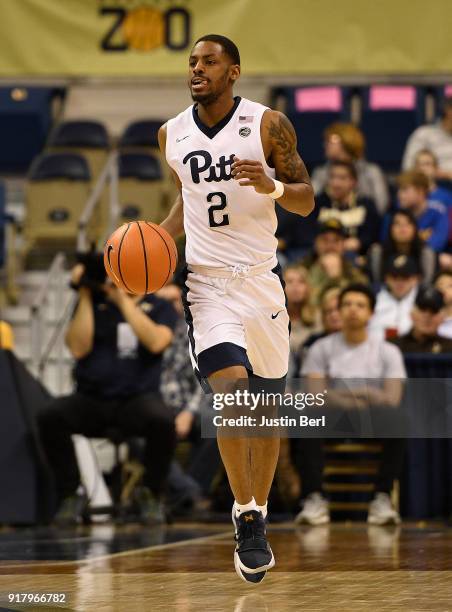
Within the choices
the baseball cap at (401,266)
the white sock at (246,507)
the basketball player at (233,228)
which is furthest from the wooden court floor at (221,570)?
the baseball cap at (401,266)

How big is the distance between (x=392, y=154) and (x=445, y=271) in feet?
12.2

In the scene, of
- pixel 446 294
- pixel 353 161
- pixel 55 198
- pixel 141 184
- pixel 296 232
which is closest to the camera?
pixel 446 294

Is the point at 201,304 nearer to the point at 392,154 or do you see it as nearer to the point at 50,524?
the point at 50,524

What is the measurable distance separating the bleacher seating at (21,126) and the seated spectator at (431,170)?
13.7 feet

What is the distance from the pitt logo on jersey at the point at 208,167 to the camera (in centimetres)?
485

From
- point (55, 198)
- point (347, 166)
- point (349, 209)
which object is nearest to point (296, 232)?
point (349, 209)

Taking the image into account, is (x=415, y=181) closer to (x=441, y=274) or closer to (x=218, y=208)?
(x=441, y=274)

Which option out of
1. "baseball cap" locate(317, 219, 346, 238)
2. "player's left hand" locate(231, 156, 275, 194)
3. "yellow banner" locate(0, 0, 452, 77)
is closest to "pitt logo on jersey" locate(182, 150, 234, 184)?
"player's left hand" locate(231, 156, 275, 194)

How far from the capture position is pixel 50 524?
8.00 meters

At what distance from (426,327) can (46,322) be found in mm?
3886

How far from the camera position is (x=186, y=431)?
27.9 ft

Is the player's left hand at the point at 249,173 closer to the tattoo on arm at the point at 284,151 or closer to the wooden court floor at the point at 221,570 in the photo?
the tattoo on arm at the point at 284,151

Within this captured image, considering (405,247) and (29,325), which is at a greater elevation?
(405,247)

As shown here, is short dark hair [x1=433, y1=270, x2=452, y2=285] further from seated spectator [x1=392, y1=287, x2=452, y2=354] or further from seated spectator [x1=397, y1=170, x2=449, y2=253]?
seated spectator [x1=397, y1=170, x2=449, y2=253]
